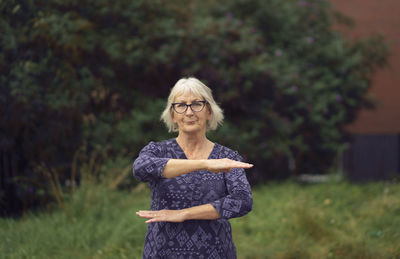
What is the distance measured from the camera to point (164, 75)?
8.70m

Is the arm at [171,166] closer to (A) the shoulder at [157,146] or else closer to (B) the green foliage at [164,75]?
(A) the shoulder at [157,146]

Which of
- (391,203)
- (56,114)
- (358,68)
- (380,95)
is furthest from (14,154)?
(380,95)

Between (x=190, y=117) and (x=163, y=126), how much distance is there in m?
5.65

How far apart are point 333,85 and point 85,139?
598 cm

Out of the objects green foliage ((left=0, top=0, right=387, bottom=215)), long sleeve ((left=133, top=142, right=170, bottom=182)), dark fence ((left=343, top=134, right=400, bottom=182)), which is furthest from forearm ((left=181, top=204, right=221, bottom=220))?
dark fence ((left=343, top=134, right=400, bottom=182))

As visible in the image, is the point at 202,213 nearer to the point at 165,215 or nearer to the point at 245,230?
the point at 165,215

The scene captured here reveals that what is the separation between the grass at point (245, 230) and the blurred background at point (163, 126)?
2 centimetres

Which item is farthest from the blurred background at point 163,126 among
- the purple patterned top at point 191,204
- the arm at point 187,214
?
the arm at point 187,214

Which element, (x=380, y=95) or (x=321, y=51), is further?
(x=380, y=95)

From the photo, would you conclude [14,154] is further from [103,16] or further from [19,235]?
[103,16]

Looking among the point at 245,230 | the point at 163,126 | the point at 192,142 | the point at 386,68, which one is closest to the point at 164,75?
the point at 163,126

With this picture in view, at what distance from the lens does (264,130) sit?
910cm

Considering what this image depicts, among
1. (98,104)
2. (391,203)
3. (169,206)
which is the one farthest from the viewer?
(98,104)

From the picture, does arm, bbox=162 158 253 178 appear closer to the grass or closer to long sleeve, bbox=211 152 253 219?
long sleeve, bbox=211 152 253 219
